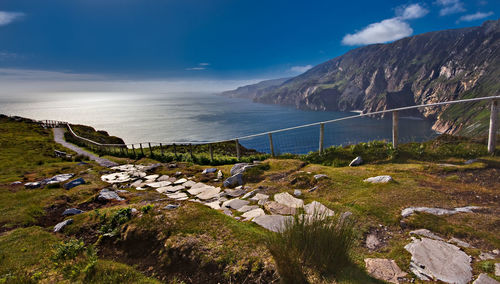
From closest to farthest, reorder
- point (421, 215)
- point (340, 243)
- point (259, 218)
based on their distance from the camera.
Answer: point (340, 243) < point (421, 215) < point (259, 218)

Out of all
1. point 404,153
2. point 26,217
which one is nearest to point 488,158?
point 404,153

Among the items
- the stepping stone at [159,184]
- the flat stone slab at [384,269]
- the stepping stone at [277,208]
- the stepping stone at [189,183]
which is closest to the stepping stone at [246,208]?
the stepping stone at [277,208]

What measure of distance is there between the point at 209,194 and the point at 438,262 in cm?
572

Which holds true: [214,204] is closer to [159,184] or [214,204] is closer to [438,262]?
[159,184]

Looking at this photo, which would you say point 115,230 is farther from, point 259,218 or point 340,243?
point 340,243

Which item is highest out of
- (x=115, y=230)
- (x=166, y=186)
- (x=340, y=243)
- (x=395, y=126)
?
(x=395, y=126)

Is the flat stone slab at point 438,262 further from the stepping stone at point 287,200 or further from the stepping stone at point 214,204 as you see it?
the stepping stone at point 214,204

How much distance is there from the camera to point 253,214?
519 centimetres

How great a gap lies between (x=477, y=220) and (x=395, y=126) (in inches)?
189

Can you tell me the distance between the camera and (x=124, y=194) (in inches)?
282

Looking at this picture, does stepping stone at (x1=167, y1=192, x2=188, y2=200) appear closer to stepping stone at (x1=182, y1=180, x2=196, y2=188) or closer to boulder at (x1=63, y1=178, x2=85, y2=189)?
stepping stone at (x1=182, y1=180, x2=196, y2=188)

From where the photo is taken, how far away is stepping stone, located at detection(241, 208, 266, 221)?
5028 millimetres

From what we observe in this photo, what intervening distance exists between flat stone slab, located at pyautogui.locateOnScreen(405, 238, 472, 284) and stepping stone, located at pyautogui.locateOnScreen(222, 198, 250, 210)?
3.56 m

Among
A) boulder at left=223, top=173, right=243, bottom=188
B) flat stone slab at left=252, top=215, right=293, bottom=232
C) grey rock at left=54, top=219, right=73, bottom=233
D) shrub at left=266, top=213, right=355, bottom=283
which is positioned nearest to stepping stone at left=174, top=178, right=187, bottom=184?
boulder at left=223, top=173, right=243, bottom=188
